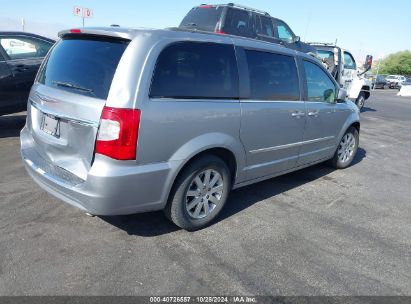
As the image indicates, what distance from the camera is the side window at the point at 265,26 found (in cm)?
992

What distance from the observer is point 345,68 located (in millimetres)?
12594

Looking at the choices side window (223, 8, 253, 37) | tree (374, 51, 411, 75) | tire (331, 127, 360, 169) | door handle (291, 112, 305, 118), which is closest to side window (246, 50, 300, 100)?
door handle (291, 112, 305, 118)

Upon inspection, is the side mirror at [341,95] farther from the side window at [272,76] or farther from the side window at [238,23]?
the side window at [238,23]

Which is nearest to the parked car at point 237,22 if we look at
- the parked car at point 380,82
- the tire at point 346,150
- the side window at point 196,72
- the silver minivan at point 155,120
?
the tire at point 346,150

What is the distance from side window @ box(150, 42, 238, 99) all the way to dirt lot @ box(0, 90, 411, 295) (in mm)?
1352

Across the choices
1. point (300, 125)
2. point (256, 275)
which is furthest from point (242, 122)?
point (256, 275)

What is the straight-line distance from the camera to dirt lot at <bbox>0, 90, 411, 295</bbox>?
2.78m

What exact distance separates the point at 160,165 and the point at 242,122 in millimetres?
1049

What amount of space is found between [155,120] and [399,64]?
281 feet

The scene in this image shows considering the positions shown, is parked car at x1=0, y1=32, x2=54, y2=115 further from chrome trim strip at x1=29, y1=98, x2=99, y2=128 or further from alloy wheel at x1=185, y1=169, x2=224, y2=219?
alloy wheel at x1=185, y1=169, x2=224, y2=219

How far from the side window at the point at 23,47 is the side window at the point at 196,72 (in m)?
4.61

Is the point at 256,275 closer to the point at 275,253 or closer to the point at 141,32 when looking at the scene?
the point at 275,253

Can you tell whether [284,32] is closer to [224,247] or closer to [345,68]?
[345,68]

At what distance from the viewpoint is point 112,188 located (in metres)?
2.84
